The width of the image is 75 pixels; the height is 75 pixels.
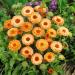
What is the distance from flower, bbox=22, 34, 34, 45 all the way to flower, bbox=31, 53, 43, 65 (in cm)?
11

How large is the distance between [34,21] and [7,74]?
0.51 metres

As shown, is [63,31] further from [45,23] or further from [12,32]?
[12,32]

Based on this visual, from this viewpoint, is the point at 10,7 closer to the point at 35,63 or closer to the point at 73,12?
the point at 73,12

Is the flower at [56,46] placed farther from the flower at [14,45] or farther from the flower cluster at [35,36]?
the flower at [14,45]

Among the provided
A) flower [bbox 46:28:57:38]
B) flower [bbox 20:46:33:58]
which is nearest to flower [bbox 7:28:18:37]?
flower [bbox 20:46:33:58]

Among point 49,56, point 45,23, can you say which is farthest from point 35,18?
point 49,56

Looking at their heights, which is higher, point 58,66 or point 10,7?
point 10,7

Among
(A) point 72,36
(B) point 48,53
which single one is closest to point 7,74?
(B) point 48,53

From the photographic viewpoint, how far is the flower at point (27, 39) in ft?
8.77

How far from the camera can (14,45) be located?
106 inches

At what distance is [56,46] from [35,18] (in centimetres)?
29

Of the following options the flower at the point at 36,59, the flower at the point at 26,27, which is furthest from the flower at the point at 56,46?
the flower at the point at 26,27

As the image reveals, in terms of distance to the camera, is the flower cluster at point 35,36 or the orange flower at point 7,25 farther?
the orange flower at point 7,25

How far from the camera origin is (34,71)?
2.71 m
